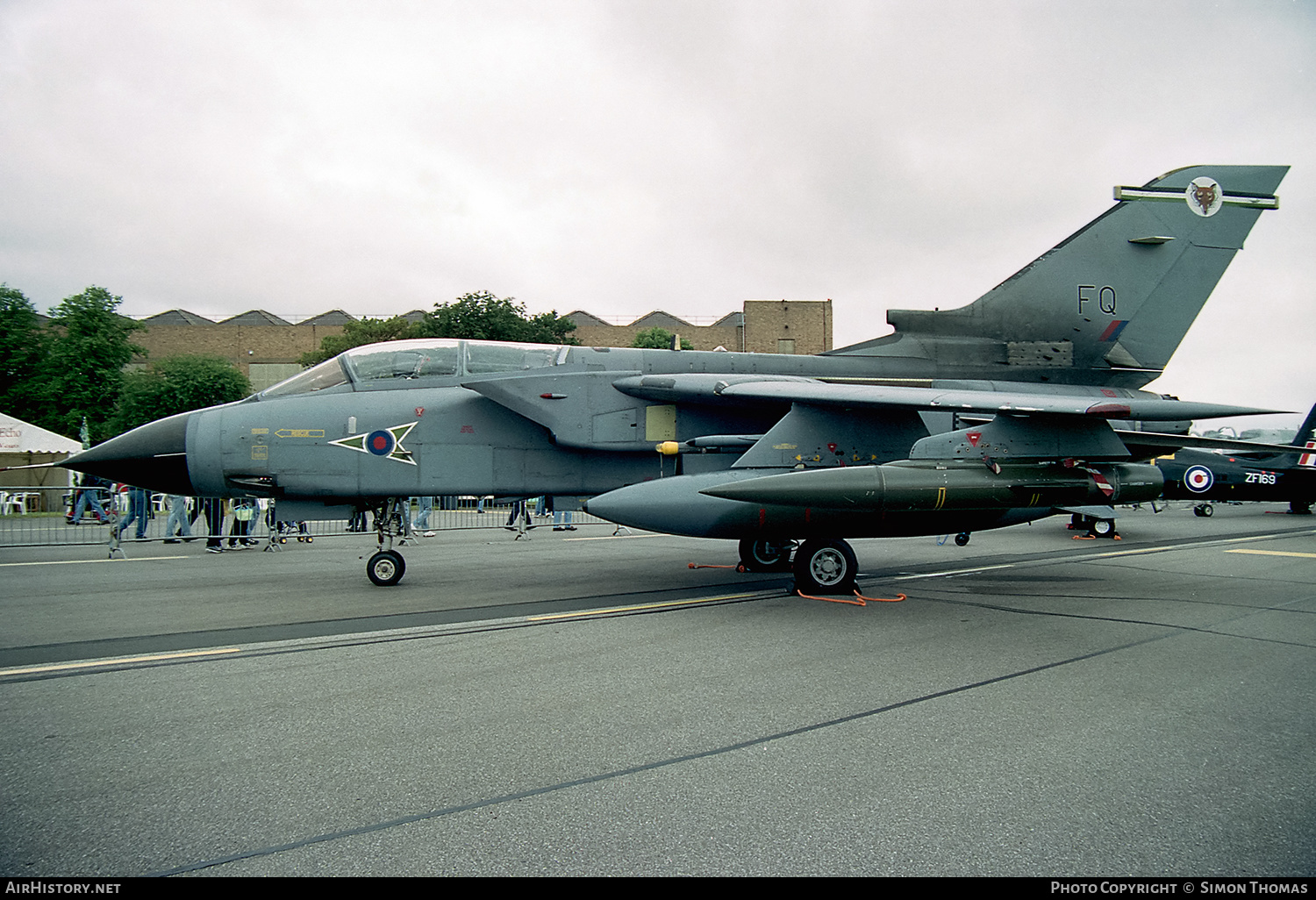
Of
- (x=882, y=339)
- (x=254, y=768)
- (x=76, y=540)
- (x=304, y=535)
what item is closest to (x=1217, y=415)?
(x=882, y=339)

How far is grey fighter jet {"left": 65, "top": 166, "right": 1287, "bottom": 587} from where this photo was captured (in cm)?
770

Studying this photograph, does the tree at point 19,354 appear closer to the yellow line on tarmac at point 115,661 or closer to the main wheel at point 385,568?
the main wheel at point 385,568

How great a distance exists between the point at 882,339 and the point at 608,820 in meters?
8.55

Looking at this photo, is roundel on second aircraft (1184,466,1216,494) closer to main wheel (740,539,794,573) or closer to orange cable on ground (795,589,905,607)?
main wheel (740,539,794,573)

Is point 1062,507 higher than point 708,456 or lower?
lower

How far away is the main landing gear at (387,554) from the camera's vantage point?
8.84 m

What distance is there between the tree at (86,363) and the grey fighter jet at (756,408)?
4005 cm

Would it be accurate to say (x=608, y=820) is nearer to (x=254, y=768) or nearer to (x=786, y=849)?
(x=786, y=849)

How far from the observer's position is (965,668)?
511 centimetres

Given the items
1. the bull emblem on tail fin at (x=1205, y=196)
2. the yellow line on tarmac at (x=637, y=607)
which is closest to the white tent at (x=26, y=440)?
the yellow line on tarmac at (x=637, y=607)

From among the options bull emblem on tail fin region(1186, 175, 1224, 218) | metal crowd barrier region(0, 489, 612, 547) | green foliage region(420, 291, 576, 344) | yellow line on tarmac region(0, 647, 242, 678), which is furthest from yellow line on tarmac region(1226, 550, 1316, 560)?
green foliage region(420, 291, 576, 344)

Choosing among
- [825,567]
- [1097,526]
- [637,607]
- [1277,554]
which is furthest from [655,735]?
[1097,526]

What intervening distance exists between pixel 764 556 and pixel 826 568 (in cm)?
220

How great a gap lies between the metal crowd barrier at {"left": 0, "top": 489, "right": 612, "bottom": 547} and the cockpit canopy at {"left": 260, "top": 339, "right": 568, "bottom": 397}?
170 inches
